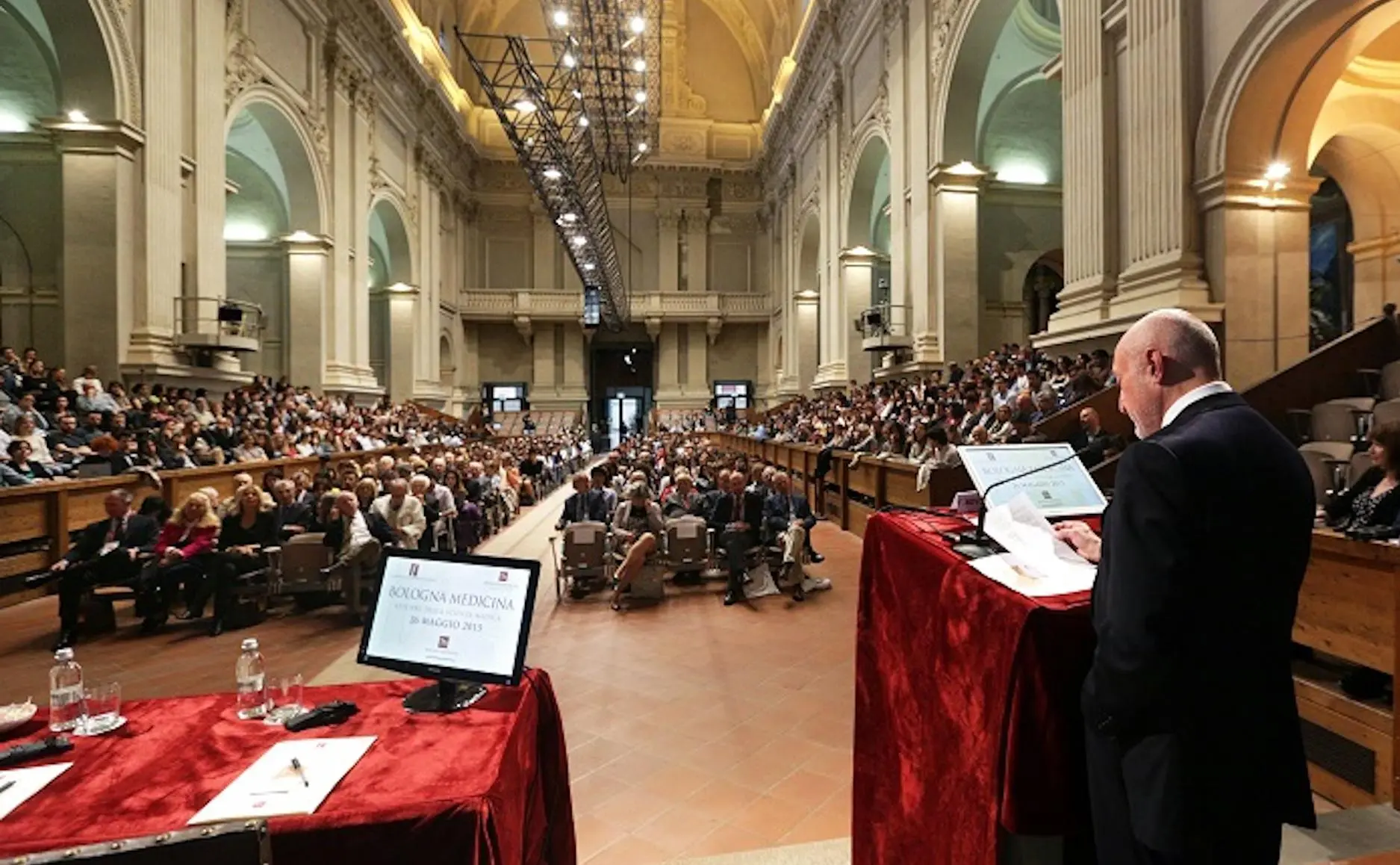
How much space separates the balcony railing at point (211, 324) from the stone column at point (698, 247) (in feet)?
63.0

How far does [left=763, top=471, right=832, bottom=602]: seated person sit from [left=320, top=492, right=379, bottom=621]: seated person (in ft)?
11.8

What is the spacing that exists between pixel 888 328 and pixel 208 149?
12.8 metres

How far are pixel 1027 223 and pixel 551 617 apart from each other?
13.7 meters

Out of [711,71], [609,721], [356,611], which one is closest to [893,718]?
[609,721]

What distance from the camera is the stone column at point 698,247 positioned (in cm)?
2856

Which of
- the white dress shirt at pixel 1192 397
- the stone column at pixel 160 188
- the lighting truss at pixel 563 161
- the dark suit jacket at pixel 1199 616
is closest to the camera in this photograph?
the dark suit jacket at pixel 1199 616

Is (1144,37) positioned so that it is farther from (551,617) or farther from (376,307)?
(376,307)

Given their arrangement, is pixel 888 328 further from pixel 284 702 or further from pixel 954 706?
pixel 284 702

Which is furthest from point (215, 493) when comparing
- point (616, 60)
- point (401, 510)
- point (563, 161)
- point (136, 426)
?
point (616, 60)

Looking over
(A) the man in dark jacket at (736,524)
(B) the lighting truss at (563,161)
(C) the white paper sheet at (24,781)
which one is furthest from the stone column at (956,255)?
(C) the white paper sheet at (24,781)

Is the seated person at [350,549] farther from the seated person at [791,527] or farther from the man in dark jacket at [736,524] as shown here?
the seated person at [791,527]

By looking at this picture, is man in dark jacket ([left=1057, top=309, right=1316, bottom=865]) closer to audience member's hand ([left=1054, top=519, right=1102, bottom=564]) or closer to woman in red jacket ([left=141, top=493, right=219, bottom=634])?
audience member's hand ([left=1054, top=519, right=1102, bottom=564])

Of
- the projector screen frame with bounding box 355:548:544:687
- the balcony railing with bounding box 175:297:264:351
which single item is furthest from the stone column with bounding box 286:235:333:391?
the projector screen frame with bounding box 355:548:544:687

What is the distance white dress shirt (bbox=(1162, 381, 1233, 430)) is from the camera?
4.06ft
